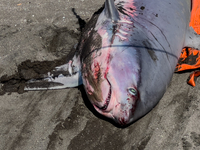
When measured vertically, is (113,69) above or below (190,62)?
above

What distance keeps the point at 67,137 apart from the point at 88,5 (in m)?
2.54

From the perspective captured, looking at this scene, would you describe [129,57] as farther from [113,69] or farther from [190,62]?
[190,62]

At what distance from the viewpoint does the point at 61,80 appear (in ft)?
8.87

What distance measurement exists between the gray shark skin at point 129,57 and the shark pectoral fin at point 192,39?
99mm

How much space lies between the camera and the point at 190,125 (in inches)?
95.0

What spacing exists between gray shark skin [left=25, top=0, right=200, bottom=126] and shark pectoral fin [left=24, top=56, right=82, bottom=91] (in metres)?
0.01

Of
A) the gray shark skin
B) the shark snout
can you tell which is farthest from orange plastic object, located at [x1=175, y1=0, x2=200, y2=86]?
the shark snout

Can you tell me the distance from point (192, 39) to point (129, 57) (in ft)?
3.81

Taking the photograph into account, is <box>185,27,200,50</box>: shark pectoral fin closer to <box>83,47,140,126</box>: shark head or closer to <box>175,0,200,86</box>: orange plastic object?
<box>175,0,200,86</box>: orange plastic object

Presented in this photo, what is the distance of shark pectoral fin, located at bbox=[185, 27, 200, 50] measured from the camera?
2.75m

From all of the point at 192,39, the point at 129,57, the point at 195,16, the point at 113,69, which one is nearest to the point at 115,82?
the point at 113,69

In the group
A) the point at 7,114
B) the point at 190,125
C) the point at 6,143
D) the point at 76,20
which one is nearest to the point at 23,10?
the point at 76,20

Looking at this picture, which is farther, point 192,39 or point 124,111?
point 192,39

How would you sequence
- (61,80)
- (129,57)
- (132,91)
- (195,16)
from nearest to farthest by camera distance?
(132,91) < (129,57) < (61,80) < (195,16)
